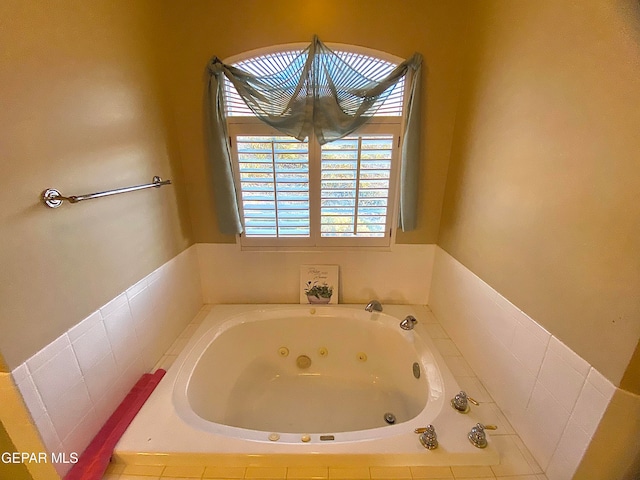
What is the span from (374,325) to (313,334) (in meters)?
0.40

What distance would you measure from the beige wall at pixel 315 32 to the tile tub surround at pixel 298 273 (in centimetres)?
84

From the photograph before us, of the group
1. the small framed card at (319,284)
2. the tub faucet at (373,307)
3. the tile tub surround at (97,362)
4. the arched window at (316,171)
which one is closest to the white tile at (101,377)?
the tile tub surround at (97,362)

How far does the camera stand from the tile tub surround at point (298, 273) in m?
1.80

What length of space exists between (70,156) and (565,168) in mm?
1562

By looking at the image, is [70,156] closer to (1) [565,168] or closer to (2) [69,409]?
(2) [69,409]

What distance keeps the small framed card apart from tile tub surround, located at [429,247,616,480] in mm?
748

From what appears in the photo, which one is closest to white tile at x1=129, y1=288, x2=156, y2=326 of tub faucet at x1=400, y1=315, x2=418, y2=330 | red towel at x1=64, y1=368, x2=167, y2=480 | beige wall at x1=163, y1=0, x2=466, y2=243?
red towel at x1=64, y1=368, x2=167, y2=480

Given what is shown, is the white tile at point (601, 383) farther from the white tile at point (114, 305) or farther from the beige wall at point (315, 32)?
the white tile at point (114, 305)

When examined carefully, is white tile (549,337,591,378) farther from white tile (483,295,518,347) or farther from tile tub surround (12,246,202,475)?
tile tub surround (12,246,202,475)

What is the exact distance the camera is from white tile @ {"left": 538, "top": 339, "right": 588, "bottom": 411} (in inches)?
31.1

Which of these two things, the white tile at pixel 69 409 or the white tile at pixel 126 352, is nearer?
the white tile at pixel 69 409

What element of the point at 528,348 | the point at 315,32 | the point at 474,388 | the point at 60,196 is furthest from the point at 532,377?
the point at 315,32

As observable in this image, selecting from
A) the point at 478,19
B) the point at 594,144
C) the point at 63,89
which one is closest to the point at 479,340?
the point at 594,144

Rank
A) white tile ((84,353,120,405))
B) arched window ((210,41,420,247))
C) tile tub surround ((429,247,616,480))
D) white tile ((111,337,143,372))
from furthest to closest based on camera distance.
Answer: arched window ((210,41,420,247)) → white tile ((111,337,143,372)) → white tile ((84,353,120,405)) → tile tub surround ((429,247,616,480))
